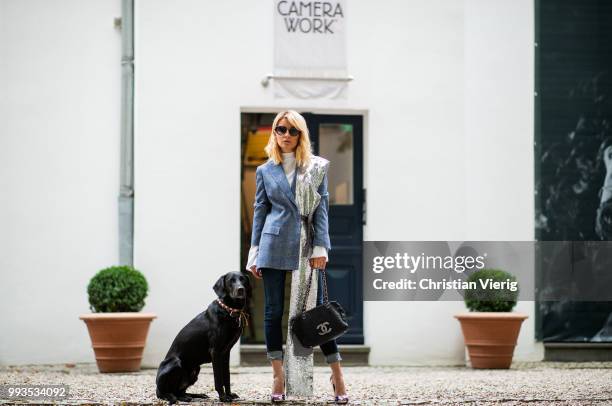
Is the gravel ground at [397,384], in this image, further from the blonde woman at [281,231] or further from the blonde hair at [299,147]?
the blonde hair at [299,147]

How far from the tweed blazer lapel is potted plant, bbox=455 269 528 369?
380 cm

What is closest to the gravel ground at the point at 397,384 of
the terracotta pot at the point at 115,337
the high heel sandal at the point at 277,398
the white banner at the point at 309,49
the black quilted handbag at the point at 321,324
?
the high heel sandal at the point at 277,398

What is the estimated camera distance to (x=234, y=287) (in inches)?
259

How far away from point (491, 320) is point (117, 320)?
3391 mm

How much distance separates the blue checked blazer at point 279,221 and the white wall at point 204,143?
141 inches

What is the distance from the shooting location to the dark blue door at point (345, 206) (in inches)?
415

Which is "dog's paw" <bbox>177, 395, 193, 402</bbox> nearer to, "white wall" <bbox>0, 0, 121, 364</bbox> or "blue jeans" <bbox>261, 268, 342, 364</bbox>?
"blue jeans" <bbox>261, 268, 342, 364</bbox>

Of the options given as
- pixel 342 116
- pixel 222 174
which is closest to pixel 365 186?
pixel 342 116

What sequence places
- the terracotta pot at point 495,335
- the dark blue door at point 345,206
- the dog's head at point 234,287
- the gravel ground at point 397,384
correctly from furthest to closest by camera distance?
the dark blue door at point 345,206
the terracotta pot at point 495,335
the gravel ground at point 397,384
the dog's head at point 234,287

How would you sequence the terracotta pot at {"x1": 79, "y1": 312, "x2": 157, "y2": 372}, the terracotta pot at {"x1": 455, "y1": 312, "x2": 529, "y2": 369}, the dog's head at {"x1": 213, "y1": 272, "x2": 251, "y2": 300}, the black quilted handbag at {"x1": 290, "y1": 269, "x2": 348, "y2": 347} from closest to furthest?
the black quilted handbag at {"x1": 290, "y1": 269, "x2": 348, "y2": 347} → the dog's head at {"x1": 213, "y1": 272, "x2": 251, "y2": 300} → the terracotta pot at {"x1": 79, "y1": 312, "x2": 157, "y2": 372} → the terracotta pot at {"x1": 455, "y1": 312, "x2": 529, "y2": 369}

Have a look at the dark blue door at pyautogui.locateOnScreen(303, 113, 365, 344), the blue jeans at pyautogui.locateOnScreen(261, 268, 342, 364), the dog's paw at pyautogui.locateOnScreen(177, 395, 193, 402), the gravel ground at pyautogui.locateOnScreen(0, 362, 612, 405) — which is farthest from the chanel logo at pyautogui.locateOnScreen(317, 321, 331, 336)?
the dark blue door at pyautogui.locateOnScreen(303, 113, 365, 344)

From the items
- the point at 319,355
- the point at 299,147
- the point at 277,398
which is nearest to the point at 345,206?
the point at 319,355

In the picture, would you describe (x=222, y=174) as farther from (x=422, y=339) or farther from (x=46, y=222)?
(x=422, y=339)

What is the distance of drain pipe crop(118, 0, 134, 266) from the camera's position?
10.2 metres
